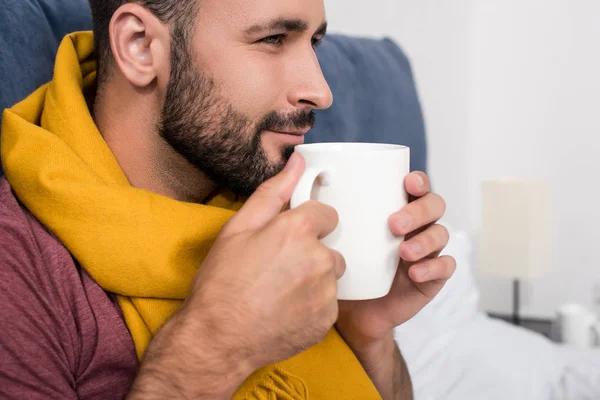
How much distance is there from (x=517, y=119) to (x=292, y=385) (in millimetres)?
2032

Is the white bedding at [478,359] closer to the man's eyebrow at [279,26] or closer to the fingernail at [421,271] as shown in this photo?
the fingernail at [421,271]

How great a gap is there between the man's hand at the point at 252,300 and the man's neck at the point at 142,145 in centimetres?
34

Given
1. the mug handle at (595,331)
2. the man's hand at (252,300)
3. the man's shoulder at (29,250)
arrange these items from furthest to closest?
the mug handle at (595,331) < the man's shoulder at (29,250) < the man's hand at (252,300)

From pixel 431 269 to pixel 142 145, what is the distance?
17.4 inches

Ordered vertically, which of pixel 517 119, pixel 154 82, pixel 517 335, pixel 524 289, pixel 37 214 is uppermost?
pixel 154 82

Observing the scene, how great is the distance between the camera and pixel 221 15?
2.85 feet

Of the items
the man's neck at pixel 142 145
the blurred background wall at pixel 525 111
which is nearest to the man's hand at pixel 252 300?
the man's neck at pixel 142 145

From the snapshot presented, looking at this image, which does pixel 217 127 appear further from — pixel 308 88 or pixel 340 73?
pixel 340 73

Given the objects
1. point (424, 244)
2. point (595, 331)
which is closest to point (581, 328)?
point (595, 331)

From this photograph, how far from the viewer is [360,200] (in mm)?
639

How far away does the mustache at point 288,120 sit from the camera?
869 millimetres

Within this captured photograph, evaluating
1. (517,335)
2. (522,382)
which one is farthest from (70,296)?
(517,335)

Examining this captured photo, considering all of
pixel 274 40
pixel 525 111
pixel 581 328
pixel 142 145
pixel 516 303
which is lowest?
pixel 516 303

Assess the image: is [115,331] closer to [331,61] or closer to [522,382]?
[331,61]
